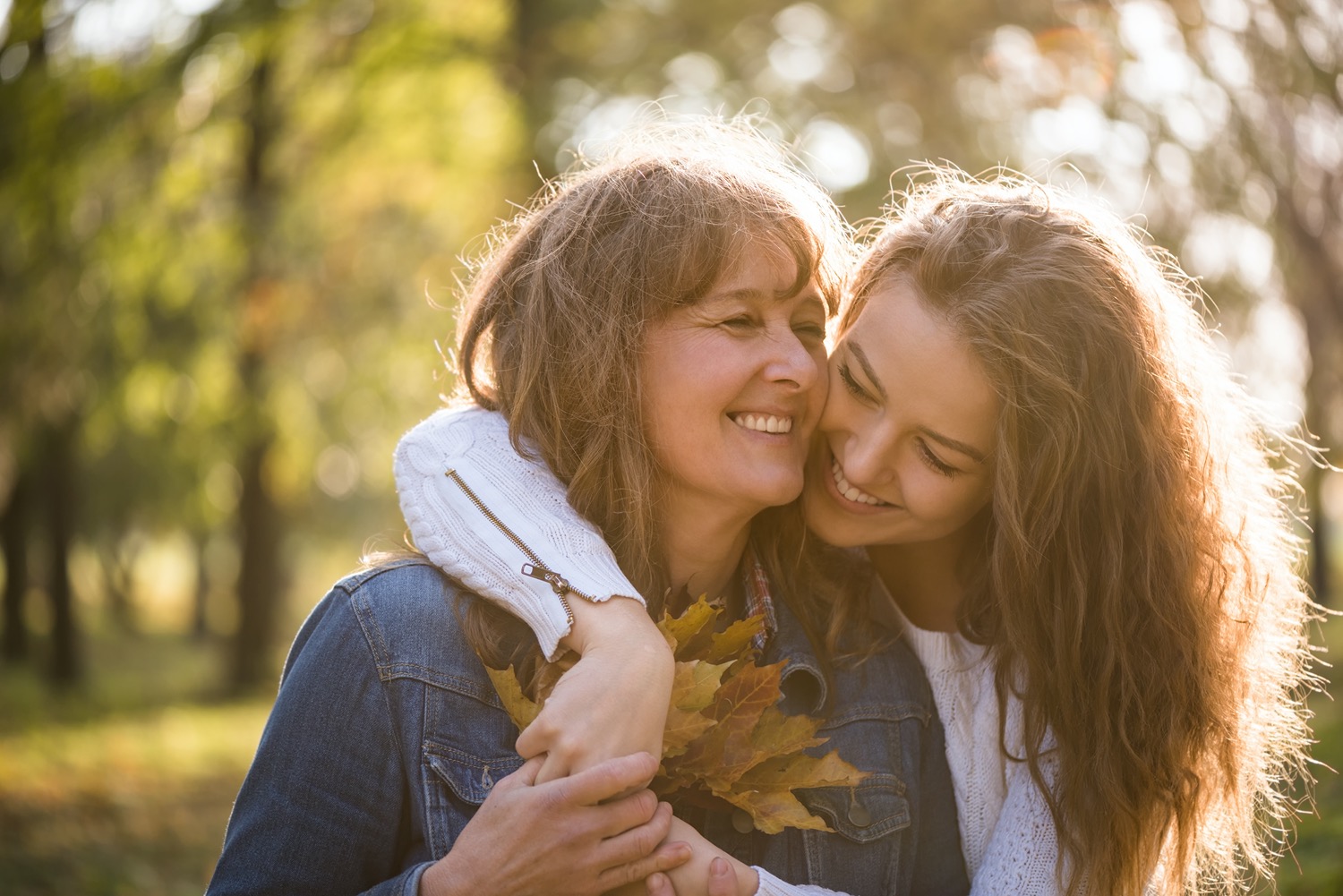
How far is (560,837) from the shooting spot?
2041 millimetres

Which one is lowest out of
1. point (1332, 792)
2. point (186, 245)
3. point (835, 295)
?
point (1332, 792)

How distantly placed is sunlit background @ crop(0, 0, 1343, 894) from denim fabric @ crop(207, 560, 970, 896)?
4.54ft

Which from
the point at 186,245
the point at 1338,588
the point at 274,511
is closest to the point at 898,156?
the point at 186,245

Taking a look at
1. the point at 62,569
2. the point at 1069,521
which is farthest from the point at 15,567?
the point at 1069,521

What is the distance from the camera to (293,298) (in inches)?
411

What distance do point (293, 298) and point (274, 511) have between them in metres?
4.17

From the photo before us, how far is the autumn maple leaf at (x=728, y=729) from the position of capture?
225 centimetres

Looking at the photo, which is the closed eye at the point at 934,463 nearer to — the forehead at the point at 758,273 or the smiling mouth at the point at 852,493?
the smiling mouth at the point at 852,493

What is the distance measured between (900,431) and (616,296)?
0.72 meters

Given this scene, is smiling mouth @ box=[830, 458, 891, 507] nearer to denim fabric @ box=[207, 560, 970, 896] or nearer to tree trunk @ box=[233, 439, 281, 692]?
denim fabric @ box=[207, 560, 970, 896]

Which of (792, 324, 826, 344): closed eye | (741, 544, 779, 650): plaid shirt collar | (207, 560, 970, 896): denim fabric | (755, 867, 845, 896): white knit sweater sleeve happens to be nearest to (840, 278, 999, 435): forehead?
(792, 324, 826, 344): closed eye

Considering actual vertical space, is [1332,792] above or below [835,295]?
below

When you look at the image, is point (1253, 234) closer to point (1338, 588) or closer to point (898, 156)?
point (898, 156)

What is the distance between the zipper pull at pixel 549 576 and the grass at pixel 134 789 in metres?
2.21
